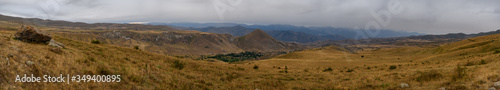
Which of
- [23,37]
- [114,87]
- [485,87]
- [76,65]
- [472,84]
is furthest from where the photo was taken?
[23,37]

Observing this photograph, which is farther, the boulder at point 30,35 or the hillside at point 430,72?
the boulder at point 30,35

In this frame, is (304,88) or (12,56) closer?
(12,56)

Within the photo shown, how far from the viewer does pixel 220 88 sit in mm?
11430

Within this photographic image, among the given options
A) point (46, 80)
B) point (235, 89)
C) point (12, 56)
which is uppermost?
point (12, 56)

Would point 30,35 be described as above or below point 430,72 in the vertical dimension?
above

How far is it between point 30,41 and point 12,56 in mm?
8281

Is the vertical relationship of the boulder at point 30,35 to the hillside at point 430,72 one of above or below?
above

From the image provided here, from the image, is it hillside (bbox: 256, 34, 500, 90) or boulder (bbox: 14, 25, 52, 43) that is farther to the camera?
boulder (bbox: 14, 25, 52, 43)

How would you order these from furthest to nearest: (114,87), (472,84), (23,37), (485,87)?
(23,37)
(114,87)
(472,84)
(485,87)

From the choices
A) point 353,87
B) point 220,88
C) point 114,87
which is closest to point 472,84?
point 353,87

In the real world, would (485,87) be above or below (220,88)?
above

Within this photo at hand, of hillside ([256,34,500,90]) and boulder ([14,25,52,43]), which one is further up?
boulder ([14,25,52,43])

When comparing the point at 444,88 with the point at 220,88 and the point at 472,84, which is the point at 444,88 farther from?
the point at 220,88

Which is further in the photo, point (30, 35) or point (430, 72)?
point (30, 35)
